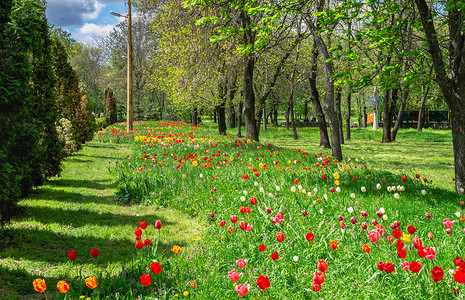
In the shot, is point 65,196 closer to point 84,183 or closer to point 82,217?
point 84,183

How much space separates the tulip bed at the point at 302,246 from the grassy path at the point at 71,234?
32cm

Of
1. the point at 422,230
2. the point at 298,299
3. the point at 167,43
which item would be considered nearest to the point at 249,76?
the point at 167,43

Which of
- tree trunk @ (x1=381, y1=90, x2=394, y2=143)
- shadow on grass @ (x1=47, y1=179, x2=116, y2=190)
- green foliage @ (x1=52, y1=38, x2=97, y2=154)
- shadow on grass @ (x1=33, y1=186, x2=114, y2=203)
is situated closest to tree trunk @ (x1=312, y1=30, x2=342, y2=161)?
shadow on grass @ (x1=47, y1=179, x2=116, y2=190)

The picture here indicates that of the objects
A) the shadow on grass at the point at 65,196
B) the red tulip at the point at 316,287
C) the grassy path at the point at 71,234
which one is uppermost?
the red tulip at the point at 316,287

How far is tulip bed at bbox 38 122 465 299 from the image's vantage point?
250cm

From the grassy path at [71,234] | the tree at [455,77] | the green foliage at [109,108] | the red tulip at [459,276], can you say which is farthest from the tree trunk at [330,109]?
the green foliage at [109,108]

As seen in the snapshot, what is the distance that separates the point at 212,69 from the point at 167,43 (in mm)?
3505

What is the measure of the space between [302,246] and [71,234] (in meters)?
3.31

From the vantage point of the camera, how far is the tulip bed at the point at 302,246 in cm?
250

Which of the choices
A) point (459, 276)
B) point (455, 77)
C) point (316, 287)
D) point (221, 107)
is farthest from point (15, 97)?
point (221, 107)

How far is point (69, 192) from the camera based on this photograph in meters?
7.09

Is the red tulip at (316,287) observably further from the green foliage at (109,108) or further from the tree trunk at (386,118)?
the green foliage at (109,108)

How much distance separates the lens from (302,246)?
11.0 ft

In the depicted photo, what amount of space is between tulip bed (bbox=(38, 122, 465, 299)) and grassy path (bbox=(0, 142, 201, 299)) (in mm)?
324
